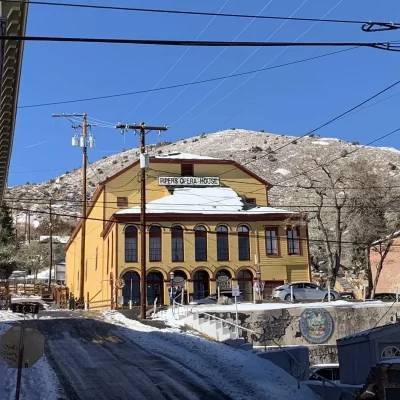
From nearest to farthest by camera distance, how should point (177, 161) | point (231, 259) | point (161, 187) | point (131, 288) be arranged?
point (131, 288), point (231, 259), point (161, 187), point (177, 161)

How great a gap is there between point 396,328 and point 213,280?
2504 cm

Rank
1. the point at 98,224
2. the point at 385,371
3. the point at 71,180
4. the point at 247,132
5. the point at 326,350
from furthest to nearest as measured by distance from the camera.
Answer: the point at 247,132, the point at 71,180, the point at 98,224, the point at 326,350, the point at 385,371

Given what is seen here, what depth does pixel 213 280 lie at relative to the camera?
4262 cm

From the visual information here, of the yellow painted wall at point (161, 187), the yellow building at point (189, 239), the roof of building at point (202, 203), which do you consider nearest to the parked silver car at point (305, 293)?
the yellow building at point (189, 239)

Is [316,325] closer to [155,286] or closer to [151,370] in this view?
[155,286]

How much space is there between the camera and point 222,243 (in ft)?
144

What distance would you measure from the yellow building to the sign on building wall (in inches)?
3.4

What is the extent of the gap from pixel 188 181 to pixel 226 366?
32945mm

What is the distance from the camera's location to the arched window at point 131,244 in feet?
137

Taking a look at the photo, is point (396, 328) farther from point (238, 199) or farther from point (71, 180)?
point (71, 180)

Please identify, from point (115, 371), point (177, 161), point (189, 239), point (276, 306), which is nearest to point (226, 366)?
point (115, 371)

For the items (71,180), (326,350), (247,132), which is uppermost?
(247,132)

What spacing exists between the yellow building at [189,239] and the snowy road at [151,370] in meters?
16.7

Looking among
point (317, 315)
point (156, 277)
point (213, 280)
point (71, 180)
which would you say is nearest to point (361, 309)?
point (317, 315)
